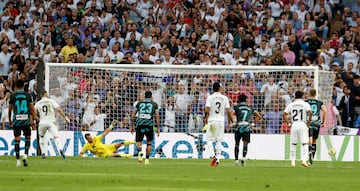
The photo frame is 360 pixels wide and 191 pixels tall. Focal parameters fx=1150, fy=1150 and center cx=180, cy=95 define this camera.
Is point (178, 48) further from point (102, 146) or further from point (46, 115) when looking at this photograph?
point (46, 115)

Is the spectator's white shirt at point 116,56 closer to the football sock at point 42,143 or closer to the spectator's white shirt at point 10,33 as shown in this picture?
the spectator's white shirt at point 10,33

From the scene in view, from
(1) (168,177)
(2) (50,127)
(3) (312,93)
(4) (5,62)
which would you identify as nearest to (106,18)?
(4) (5,62)

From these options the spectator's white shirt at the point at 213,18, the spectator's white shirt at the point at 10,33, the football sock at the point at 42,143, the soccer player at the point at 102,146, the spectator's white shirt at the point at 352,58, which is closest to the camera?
the football sock at the point at 42,143

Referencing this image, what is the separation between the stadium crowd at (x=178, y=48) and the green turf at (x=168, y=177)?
7.30 metres

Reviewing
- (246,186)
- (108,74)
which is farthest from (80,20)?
(246,186)

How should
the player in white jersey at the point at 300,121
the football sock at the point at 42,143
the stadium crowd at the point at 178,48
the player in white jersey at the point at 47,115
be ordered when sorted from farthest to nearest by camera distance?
the stadium crowd at the point at 178,48, the football sock at the point at 42,143, the player in white jersey at the point at 47,115, the player in white jersey at the point at 300,121

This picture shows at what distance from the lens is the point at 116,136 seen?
37.9 meters

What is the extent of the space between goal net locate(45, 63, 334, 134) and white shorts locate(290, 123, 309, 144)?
6537 mm

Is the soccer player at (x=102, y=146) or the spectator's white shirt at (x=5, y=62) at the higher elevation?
the spectator's white shirt at (x=5, y=62)

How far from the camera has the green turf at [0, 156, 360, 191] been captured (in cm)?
2131

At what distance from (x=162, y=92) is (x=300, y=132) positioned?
791 centimetres

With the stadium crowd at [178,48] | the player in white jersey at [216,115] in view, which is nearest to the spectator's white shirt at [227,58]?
the stadium crowd at [178,48]

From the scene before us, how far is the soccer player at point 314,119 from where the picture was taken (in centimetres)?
3316

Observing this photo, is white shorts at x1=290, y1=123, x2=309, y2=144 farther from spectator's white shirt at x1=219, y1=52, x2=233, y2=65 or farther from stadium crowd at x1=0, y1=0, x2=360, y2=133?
spectator's white shirt at x1=219, y1=52, x2=233, y2=65
